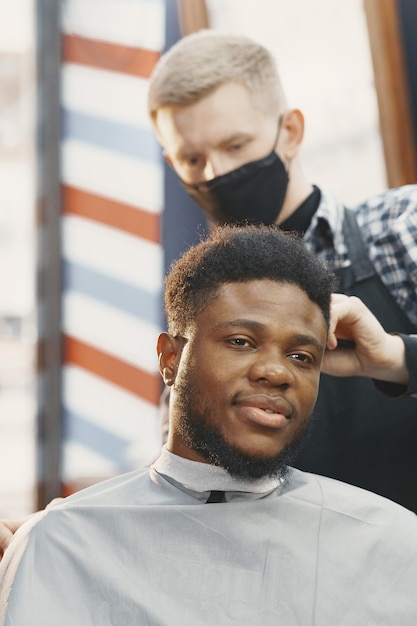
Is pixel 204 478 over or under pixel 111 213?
under

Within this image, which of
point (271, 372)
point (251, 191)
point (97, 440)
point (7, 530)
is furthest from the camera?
point (97, 440)

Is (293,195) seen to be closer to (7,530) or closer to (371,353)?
(371,353)

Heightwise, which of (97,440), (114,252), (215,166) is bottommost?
(97,440)

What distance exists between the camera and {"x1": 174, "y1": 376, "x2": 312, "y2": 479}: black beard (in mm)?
1634

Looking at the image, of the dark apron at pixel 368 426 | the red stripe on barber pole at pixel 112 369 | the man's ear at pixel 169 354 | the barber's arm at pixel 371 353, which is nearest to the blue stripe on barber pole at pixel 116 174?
the red stripe on barber pole at pixel 112 369

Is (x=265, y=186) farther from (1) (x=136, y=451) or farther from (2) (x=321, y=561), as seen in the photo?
(1) (x=136, y=451)

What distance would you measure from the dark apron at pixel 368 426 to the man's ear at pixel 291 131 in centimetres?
37

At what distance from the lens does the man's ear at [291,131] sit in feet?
8.00

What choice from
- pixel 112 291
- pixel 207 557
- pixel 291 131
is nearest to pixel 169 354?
pixel 207 557

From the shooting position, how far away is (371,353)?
1996 mm

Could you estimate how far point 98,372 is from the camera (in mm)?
4012

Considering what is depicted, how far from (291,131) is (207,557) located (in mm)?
1246

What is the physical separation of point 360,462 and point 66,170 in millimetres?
2244

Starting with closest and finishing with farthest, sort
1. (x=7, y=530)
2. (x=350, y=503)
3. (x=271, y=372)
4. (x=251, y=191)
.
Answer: (x=271, y=372) → (x=7, y=530) → (x=350, y=503) → (x=251, y=191)
